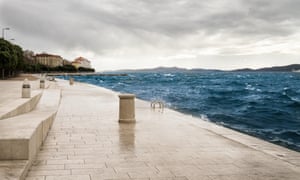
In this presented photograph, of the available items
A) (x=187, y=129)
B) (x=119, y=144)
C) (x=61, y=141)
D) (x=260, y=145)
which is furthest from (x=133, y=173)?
(x=187, y=129)

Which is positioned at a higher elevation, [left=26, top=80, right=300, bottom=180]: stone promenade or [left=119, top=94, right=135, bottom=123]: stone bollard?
[left=119, top=94, right=135, bottom=123]: stone bollard

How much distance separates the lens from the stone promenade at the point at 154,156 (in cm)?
588

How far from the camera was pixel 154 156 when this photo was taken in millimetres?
7113

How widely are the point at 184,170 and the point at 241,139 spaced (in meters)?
4.06

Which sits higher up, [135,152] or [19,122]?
[19,122]

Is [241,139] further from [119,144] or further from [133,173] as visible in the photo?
[133,173]

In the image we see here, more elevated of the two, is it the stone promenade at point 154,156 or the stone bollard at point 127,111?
the stone bollard at point 127,111

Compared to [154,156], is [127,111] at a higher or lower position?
higher

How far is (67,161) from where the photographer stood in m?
6.61

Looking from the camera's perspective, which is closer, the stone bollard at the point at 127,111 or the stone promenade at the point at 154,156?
the stone promenade at the point at 154,156

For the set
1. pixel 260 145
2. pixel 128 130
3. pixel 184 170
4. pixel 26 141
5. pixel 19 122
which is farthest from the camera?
pixel 128 130

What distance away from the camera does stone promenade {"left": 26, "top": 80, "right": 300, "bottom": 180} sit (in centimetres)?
588

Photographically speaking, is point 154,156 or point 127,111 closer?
point 154,156

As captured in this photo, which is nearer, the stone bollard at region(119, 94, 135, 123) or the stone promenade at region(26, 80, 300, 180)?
the stone promenade at region(26, 80, 300, 180)
